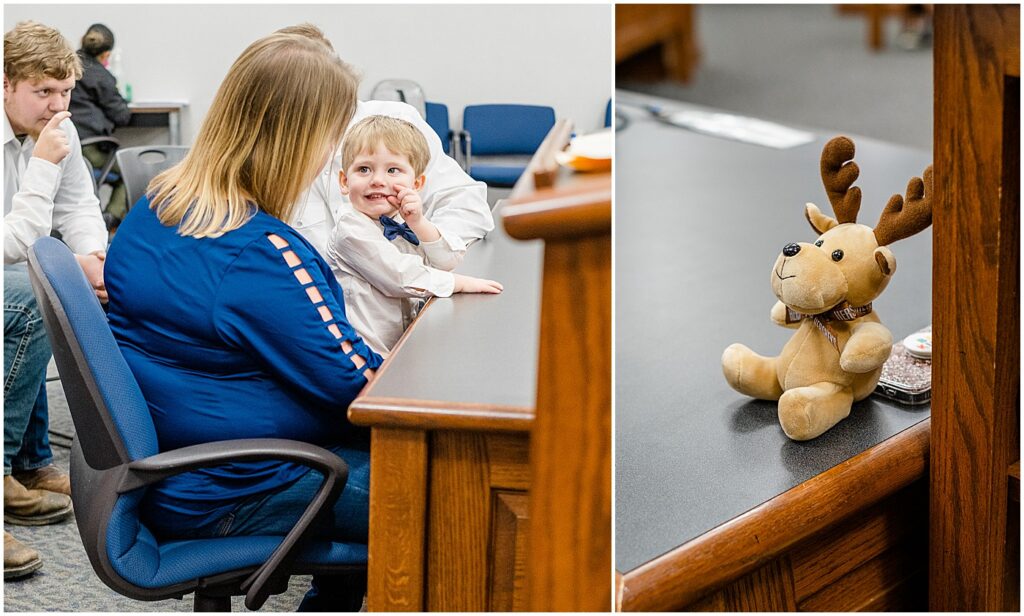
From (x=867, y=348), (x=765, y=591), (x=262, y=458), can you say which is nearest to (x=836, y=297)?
(x=867, y=348)

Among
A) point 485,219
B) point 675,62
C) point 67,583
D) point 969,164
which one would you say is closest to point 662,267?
point 485,219

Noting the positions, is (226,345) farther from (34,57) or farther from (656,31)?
(34,57)

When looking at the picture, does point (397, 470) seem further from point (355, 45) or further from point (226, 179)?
point (355, 45)

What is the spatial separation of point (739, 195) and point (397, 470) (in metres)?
1.39

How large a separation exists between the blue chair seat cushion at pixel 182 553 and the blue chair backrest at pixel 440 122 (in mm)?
704

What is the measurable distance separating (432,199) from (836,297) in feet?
1.98

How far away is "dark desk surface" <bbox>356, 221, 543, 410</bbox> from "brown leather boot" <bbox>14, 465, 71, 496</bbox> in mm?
1030

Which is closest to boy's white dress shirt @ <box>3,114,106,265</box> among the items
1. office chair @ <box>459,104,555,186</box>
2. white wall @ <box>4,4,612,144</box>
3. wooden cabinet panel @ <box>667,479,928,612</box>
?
white wall @ <box>4,4,612,144</box>

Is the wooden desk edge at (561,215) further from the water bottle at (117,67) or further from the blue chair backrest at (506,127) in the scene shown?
the water bottle at (117,67)

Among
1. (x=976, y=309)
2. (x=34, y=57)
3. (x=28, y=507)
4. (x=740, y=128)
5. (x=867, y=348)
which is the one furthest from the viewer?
(x=740, y=128)

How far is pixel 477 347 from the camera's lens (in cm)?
110

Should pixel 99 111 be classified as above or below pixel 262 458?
above

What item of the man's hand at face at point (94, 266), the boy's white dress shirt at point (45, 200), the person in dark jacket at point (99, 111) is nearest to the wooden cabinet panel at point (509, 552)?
the boy's white dress shirt at point (45, 200)

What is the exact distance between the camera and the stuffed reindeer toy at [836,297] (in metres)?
0.97
